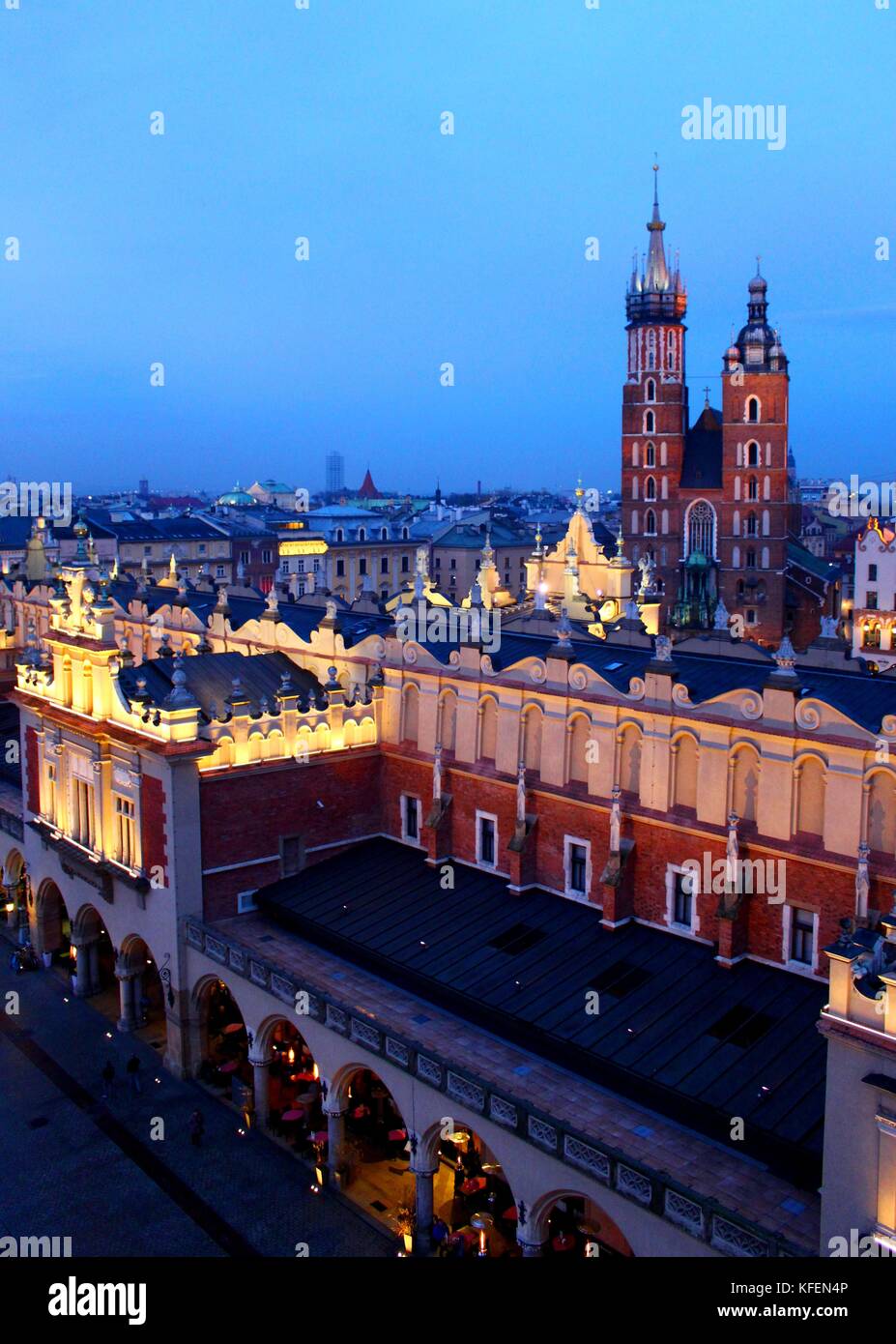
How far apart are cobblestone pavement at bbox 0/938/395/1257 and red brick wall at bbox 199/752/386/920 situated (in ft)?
19.3

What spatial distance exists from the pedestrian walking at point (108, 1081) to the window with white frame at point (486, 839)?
39.5 ft

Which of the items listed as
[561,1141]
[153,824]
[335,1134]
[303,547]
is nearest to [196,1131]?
[335,1134]

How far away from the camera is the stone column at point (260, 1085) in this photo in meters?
32.2

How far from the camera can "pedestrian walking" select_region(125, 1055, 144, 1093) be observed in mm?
34188

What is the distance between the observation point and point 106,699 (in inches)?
1500

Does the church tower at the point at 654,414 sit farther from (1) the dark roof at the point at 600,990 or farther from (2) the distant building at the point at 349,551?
(1) the dark roof at the point at 600,990

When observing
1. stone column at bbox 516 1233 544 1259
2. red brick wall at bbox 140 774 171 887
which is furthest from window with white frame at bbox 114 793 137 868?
stone column at bbox 516 1233 544 1259

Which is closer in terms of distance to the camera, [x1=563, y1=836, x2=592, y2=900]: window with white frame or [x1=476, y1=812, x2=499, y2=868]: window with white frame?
[x1=563, y1=836, x2=592, y2=900]: window with white frame

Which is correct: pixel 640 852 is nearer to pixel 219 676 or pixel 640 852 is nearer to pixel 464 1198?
pixel 464 1198

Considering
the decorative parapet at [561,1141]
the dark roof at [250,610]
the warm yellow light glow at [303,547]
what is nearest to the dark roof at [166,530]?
the warm yellow light glow at [303,547]

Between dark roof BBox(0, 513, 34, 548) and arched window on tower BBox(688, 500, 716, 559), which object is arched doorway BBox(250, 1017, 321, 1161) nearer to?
dark roof BBox(0, 513, 34, 548)

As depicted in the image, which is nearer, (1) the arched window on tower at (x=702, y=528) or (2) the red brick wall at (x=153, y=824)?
(2) the red brick wall at (x=153, y=824)

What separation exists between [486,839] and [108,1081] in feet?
42.0
